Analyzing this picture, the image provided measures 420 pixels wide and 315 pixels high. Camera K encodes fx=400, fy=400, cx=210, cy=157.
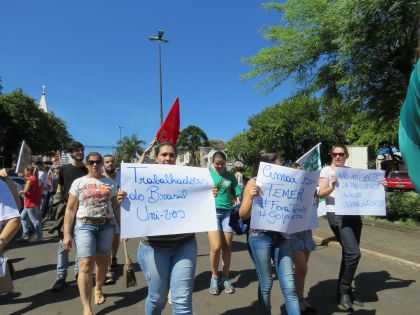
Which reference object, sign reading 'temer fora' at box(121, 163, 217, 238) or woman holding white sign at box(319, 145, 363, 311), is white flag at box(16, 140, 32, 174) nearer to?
sign reading 'temer fora' at box(121, 163, 217, 238)

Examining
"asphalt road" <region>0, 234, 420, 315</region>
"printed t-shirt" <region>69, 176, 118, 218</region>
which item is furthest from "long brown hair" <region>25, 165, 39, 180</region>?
"printed t-shirt" <region>69, 176, 118, 218</region>

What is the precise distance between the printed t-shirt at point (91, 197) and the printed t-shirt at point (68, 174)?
1.11 meters

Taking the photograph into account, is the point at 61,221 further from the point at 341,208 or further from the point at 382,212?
the point at 382,212

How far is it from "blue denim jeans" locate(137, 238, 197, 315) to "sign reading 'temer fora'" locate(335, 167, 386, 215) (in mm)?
2093

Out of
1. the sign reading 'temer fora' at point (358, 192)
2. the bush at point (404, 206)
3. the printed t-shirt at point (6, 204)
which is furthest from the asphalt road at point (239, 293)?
the bush at point (404, 206)

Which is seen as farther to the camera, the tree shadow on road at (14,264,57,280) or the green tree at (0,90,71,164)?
the green tree at (0,90,71,164)

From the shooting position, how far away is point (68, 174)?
5.61m

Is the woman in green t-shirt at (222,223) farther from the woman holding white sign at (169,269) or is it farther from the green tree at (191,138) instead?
the green tree at (191,138)

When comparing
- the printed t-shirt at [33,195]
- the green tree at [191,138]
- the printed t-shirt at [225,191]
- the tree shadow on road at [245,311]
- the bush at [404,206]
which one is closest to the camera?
the tree shadow on road at [245,311]

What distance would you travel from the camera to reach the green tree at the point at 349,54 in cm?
956

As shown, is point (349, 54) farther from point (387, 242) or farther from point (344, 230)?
point (344, 230)

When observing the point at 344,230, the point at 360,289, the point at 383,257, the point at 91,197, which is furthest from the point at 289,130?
the point at 91,197

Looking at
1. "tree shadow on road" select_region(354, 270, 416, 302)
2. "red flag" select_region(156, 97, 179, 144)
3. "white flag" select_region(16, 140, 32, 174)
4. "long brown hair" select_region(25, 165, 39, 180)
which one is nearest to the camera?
"tree shadow on road" select_region(354, 270, 416, 302)

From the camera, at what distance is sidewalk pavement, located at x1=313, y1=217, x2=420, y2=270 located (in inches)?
266
